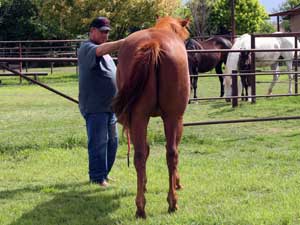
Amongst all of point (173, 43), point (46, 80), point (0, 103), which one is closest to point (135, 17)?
point (46, 80)

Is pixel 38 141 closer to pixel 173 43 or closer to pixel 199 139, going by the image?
pixel 199 139

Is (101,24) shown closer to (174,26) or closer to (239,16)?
(174,26)

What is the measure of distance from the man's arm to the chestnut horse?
0.23m

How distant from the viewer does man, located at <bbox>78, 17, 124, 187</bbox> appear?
5570mm

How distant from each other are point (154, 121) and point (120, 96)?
592 centimetres

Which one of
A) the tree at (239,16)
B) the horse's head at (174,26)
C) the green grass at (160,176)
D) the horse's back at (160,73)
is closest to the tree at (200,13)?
the tree at (239,16)

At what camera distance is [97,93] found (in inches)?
223

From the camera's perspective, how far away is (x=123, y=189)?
5578mm

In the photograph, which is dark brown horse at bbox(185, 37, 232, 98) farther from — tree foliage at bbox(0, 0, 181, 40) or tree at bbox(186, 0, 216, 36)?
tree at bbox(186, 0, 216, 36)

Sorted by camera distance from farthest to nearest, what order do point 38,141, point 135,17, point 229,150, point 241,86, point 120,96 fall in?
point 135,17
point 241,86
point 38,141
point 229,150
point 120,96

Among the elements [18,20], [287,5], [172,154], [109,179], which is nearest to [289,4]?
[287,5]

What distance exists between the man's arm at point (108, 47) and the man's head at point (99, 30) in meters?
0.30

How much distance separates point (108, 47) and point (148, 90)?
2.80ft

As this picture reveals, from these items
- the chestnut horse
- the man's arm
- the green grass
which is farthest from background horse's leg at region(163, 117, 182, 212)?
the man's arm
